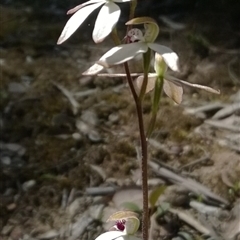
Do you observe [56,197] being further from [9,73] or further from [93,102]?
[9,73]

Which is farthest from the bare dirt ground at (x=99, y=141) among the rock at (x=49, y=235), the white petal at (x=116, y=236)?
the white petal at (x=116, y=236)

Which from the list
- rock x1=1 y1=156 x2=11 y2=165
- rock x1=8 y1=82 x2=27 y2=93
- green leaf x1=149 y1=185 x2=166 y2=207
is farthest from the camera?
rock x1=8 y1=82 x2=27 y2=93

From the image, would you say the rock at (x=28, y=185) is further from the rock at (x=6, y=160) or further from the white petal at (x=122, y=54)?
the white petal at (x=122, y=54)

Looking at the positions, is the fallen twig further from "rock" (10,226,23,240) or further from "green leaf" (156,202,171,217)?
"rock" (10,226,23,240)

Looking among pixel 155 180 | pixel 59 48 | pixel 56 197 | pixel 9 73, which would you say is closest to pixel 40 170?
pixel 56 197

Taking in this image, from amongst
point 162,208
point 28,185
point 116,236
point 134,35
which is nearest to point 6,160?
point 28,185

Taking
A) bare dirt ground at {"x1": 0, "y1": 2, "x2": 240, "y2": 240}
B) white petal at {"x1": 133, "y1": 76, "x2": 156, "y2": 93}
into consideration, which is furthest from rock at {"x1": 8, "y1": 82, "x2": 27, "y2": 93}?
white petal at {"x1": 133, "y1": 76, "x2": 156, "y2": 93}
